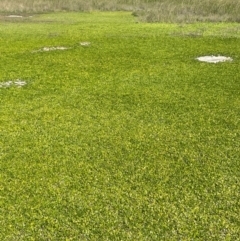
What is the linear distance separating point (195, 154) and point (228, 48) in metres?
12.9

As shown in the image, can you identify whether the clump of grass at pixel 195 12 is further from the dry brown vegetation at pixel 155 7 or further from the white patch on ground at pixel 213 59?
the white patch on ground at pixel 213 59

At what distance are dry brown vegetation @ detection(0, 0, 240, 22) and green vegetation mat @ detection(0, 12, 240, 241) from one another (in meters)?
16.3

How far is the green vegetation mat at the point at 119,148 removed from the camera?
632cm

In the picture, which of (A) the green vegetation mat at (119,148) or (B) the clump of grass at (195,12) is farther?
(B) the clump of grass at (195,12)

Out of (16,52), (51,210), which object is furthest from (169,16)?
(51,210)

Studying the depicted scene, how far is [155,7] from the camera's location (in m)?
40.4

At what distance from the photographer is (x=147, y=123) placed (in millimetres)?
10250

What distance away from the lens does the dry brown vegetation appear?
32.7 metres

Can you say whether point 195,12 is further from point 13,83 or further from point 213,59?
point 13,83

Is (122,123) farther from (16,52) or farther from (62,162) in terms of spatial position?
(16,52)

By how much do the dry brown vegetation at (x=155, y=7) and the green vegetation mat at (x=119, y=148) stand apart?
53.4ft

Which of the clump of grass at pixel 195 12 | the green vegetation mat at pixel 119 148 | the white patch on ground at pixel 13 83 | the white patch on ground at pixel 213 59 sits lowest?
the green vegetation mat at pixel 119 148

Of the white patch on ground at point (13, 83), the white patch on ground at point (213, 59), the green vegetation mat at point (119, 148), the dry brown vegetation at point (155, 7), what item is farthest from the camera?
the dry brown vegetation at point (155, 7)

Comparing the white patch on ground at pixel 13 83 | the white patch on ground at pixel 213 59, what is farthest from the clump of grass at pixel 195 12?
the white patch on ground at pixel 13 83
